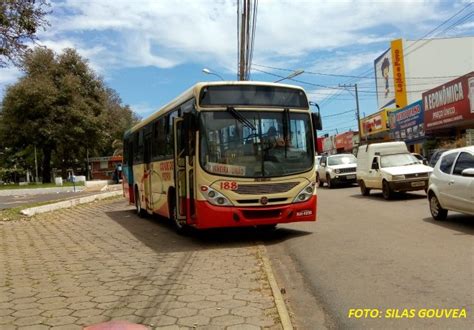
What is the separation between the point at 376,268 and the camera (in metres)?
7.53

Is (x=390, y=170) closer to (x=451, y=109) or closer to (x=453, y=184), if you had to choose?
A: (x=453, y=184)

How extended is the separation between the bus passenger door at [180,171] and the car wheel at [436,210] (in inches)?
220

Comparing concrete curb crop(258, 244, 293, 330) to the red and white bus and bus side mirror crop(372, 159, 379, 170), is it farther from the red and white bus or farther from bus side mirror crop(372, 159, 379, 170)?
bus side mirror crop(372, 159, 379, 170)

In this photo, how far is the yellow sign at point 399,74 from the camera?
56.2 m

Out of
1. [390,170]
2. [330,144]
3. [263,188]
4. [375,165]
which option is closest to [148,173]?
[263,188]

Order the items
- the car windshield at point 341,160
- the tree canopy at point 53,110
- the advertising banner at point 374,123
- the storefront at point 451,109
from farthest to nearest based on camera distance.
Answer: the tree canopy at point 53,110 < the advertising banner at point 374,123 < the storefront at point 451,109 < the car windshield at point 341,160

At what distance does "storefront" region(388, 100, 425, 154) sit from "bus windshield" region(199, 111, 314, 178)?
2889 centimetres

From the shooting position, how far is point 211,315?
561 cm

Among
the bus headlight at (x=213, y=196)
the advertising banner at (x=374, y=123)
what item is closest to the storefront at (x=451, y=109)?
the advertising banner at (x=374, y=123)

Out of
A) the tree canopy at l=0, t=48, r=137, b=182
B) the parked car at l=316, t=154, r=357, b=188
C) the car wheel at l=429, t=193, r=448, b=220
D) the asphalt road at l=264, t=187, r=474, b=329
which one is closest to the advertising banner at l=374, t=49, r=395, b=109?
the tree canopy at l=0, t=48, r=137, b=182

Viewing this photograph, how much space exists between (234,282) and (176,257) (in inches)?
91.1

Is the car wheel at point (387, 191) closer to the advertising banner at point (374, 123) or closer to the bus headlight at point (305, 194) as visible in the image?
the bus headlight at point (305, 194)

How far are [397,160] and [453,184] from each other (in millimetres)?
8438

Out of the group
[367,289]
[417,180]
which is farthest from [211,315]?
[417,180]
